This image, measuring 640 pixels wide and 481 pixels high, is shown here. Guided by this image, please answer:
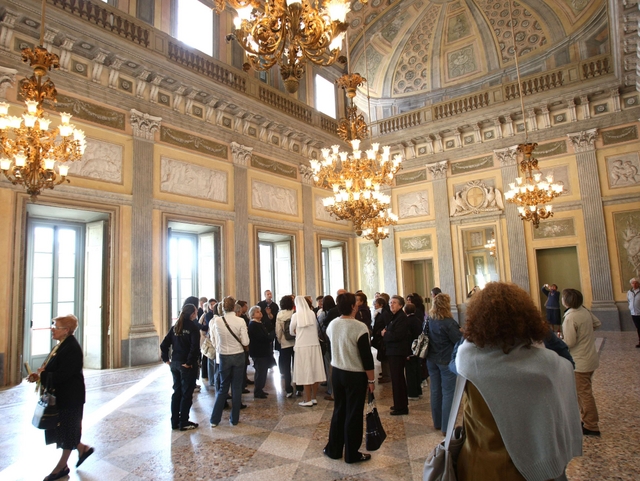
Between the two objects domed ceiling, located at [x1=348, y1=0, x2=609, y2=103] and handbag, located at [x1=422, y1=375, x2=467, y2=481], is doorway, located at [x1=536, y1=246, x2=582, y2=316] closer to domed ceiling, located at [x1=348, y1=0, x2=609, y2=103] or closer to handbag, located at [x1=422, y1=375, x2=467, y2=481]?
domed ceiling, located at [x1=348, y1=0, x2=609, y2=103]

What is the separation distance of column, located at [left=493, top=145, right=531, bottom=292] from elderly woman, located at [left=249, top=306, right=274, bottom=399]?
846 centimetres

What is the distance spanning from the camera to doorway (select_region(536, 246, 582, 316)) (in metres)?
10.9

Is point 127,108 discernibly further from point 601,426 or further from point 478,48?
point 478,48

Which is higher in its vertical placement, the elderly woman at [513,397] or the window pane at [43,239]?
the window pane at [43,239]

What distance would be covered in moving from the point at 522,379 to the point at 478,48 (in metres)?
14.7

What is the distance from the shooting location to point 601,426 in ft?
12.5

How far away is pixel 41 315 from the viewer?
7664 millimetres

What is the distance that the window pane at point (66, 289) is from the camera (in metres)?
7.94

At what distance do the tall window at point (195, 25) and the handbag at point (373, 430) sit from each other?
370 inches

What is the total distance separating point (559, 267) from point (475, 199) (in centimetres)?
295

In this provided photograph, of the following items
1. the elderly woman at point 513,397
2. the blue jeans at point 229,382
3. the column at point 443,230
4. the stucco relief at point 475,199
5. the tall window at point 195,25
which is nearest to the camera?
the elderly woman at point 513,397

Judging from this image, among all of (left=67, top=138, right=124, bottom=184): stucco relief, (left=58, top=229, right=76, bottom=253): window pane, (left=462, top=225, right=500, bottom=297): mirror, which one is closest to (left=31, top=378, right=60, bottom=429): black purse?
(left=67, top=138, right=124, bottom=184): stucco relief

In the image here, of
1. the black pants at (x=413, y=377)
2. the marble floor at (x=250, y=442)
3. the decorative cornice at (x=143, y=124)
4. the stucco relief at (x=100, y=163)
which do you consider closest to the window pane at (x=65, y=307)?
the marble floor at (x=250, y=442)

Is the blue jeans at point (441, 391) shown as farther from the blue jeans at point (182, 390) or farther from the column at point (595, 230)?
the column at point (595, 230)
